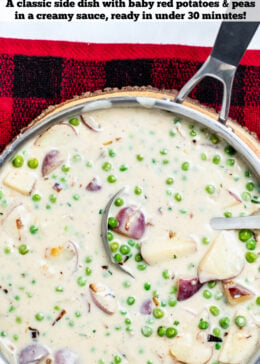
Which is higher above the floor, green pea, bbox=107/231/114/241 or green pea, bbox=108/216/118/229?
green pea, bbox=108/216/118/229

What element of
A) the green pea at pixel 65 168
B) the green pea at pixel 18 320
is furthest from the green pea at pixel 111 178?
the green pea at pixel 18 320

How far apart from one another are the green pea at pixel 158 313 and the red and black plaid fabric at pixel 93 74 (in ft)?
2.51

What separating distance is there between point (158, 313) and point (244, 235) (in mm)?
328

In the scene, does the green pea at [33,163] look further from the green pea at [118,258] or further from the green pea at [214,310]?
the green pea at [214,310]

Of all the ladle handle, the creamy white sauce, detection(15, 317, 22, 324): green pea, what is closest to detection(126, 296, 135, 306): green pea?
the creamy white sauce

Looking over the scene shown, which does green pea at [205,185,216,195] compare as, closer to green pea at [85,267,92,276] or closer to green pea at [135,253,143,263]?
green pea at [135,253,143,263]

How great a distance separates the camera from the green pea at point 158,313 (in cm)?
198

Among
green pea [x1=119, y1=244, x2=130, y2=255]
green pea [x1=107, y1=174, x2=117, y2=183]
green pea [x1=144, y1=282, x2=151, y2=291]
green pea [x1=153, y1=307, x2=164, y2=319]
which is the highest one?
green pea [x1=107, y1=174, x2=117, y2=183]

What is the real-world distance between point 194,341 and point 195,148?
1.80 ft

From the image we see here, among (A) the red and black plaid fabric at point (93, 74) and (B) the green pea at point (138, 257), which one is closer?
(B) the green pea at point (138, 257)

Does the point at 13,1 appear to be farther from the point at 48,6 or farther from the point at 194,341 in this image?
the point at 194,341

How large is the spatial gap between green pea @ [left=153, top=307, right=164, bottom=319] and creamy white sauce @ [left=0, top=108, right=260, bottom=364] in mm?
12

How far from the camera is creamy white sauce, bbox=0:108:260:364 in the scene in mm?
1951

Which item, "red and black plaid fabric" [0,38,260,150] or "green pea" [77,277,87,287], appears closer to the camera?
"green pea" [77,277,87,287]
